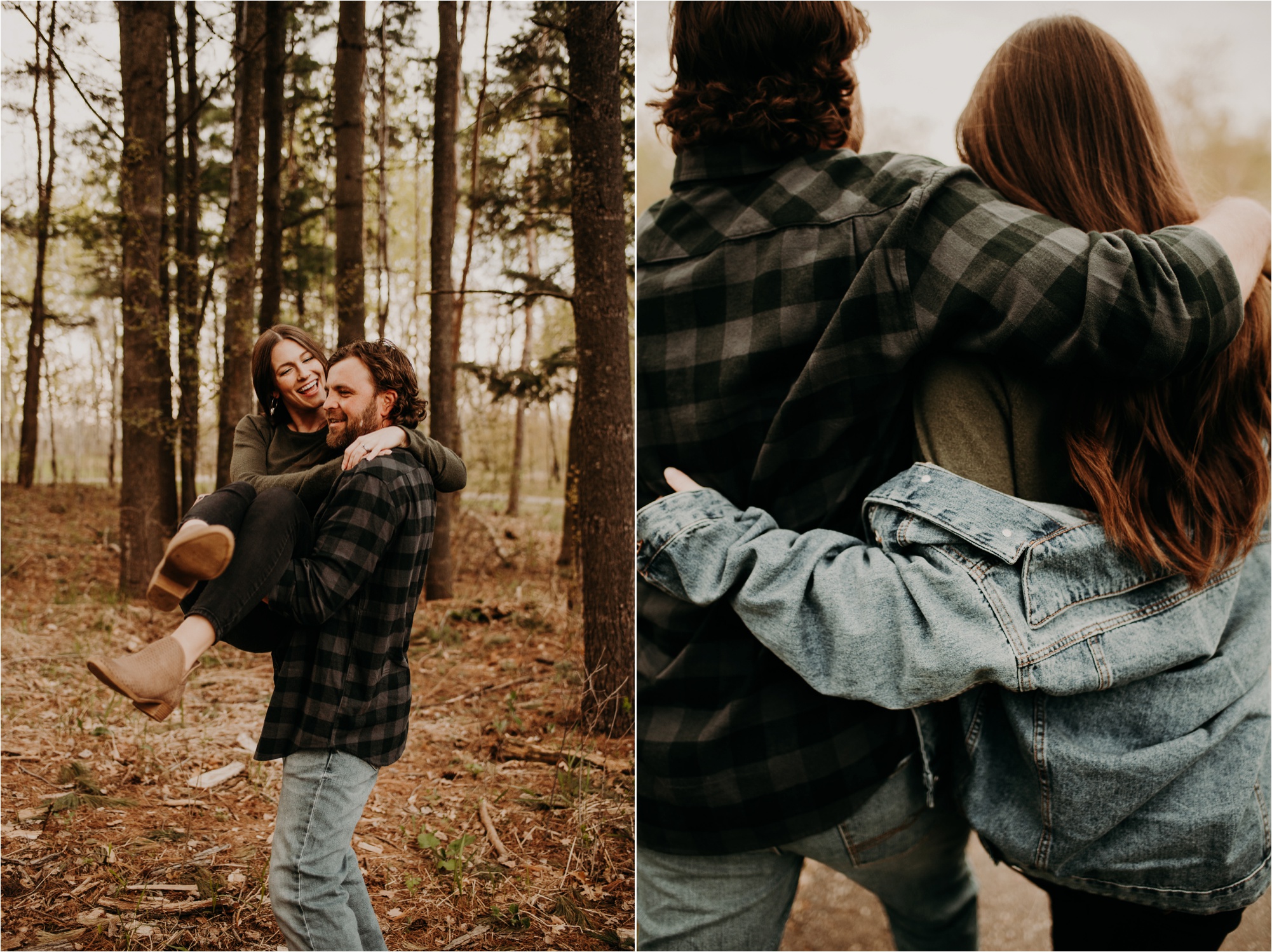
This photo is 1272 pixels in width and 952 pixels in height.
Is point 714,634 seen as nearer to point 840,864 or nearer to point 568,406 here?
point 840,864

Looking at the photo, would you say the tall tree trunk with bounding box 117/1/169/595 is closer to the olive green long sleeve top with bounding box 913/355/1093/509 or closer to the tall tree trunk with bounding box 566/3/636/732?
the tall tree trunk with bounding box 566/3/636/732

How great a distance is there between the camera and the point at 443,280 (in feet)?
6.07

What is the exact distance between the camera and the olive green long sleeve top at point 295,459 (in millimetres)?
1430

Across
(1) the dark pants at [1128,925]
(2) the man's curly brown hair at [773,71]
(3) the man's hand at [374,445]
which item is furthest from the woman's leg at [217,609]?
(1) the dark pants at [1128,925]

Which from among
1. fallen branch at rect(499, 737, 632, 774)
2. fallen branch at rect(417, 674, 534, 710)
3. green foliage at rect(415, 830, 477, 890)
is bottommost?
green foliage at rect(415, 830, 477, 890)

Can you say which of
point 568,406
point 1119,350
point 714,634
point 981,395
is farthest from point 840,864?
point 568,406

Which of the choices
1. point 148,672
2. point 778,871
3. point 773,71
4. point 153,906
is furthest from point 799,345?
point 153,906

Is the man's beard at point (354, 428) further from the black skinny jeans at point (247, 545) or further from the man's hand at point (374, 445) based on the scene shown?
the black skinny jeans at point (247, 545)

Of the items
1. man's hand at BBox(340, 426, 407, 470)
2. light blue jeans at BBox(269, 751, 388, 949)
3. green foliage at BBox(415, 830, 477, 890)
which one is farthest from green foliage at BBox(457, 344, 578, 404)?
Answer: green foliage at BBox(415, 830, 477, 890)

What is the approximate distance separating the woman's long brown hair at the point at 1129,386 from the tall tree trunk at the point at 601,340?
0.78 meters

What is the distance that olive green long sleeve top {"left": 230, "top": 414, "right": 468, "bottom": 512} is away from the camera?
4.69ft

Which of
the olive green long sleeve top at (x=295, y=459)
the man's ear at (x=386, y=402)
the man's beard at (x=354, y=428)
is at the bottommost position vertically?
the olive green long sleeve top at (x=295, y=459)

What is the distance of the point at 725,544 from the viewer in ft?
4.18

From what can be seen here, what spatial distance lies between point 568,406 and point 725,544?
795 millimetres
